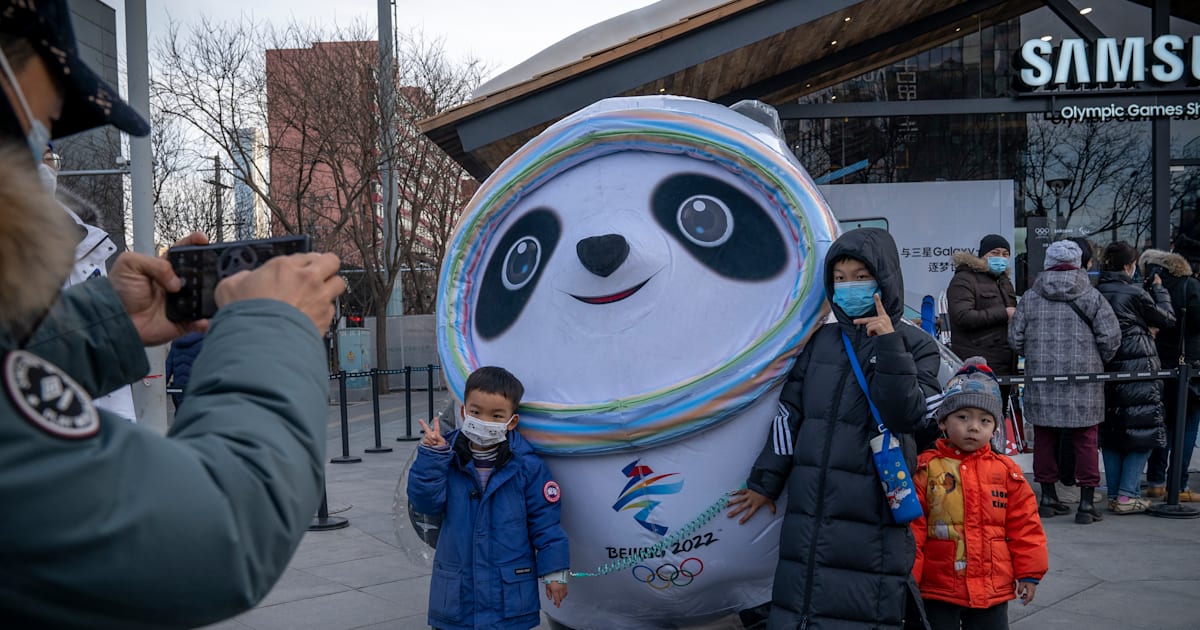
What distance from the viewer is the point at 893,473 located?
10.9 ft

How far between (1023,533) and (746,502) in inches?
45.3

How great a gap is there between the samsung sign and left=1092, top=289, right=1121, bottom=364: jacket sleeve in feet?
13.5

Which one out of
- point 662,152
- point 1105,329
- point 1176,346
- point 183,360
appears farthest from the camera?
point 183,360

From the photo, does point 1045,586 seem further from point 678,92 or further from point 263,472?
point 678,92

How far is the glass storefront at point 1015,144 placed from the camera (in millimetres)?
10703

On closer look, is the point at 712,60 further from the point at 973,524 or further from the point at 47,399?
the point at 47,399

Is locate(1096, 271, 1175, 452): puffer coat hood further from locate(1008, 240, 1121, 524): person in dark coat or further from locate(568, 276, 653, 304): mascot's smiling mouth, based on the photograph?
locate(568, 276, 653, 304): mascot's smiling mouth

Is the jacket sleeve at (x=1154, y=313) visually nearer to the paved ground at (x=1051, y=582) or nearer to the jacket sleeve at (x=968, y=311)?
the jacket sleeve at (x=968, y=311)

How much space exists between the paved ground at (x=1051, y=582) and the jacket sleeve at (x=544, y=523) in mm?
1167

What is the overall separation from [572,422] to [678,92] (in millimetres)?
6376

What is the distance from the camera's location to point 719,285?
11.8ft

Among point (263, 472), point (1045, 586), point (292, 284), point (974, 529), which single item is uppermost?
point (292, 284)

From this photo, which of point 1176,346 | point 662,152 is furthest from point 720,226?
point 1176,346

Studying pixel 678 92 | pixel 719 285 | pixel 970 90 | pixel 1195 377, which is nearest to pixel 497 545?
pixel 719 285
